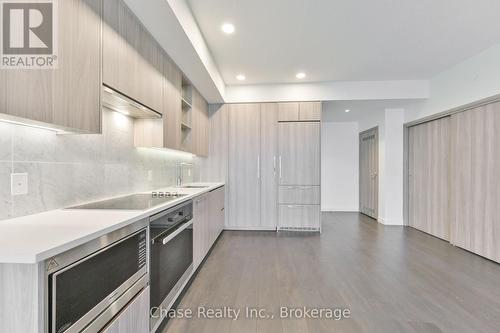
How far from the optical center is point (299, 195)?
442 cm

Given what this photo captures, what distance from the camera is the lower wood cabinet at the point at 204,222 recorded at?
255 cm

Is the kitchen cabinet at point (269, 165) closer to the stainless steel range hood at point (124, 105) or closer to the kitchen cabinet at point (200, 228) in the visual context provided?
the kitchen cabinet at point (200, 228)

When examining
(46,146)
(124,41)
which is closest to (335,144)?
(124,41)

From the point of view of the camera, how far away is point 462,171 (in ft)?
11.8

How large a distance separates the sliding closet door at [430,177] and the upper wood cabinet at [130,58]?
15.3ft

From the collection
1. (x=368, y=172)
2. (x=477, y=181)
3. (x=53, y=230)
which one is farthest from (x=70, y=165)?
(x=368, y=172)

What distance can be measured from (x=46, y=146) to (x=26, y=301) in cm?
97

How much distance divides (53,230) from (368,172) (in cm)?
623

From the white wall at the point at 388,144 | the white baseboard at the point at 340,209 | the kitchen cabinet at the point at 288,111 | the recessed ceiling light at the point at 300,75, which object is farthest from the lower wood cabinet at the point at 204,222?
the white baseboard at the point at 340,209

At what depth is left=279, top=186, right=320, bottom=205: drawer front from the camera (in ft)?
14.4

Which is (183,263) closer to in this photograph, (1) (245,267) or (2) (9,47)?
(1) (245,267)

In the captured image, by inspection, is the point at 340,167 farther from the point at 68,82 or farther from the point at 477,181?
the point at 68,82

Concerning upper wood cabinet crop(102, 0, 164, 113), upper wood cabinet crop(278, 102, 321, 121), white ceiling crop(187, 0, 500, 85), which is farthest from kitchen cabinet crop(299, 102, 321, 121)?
upper wood cabinet crop(102, 0, 164, 113)

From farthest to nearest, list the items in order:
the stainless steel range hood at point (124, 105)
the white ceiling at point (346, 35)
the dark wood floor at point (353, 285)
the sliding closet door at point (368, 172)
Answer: the sliding closet door at point (368, 172)
the white ceiling at point (346, 35)
the dark wood floor at point (353, 285)
the stainless steel range hood at point (124, 105)
